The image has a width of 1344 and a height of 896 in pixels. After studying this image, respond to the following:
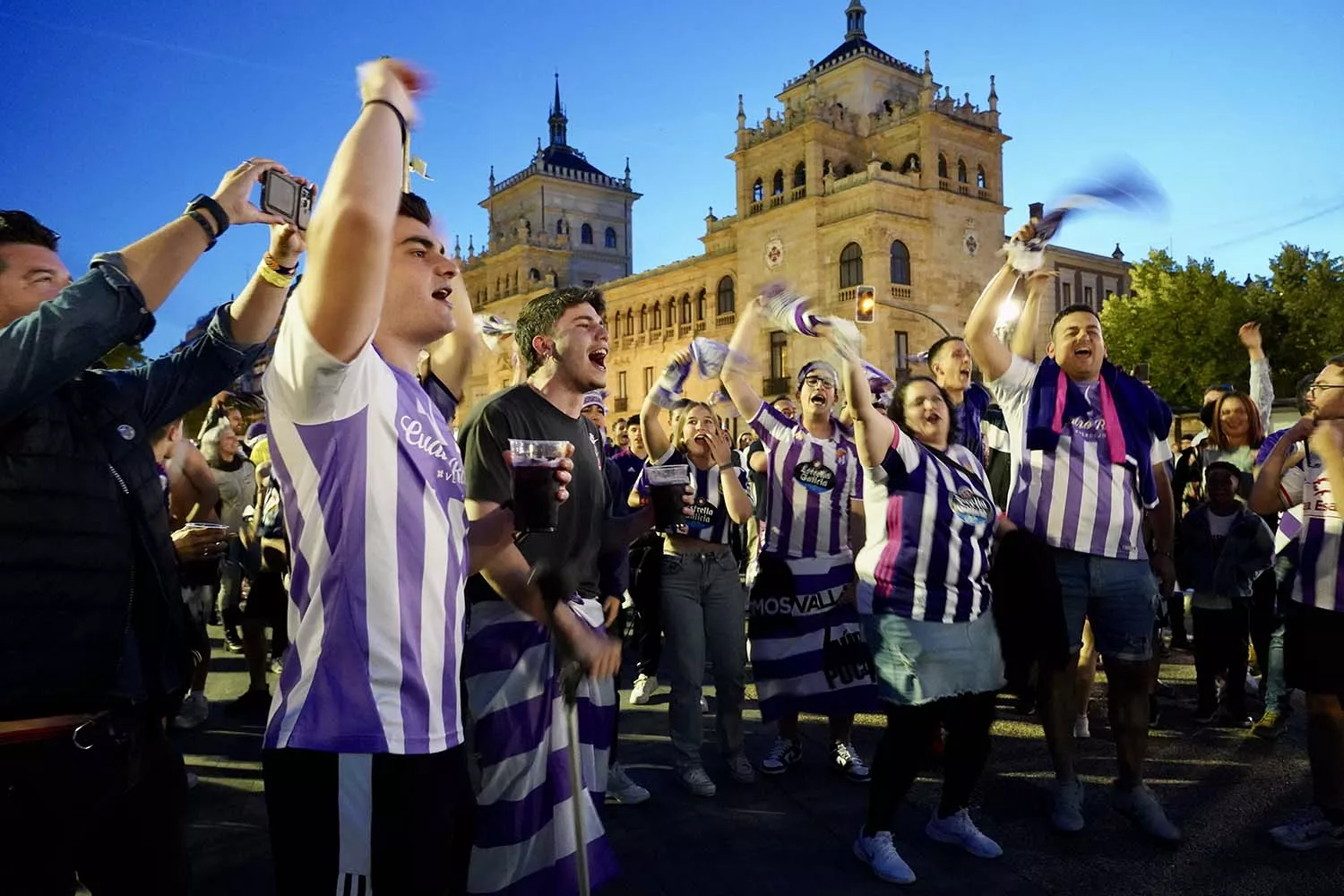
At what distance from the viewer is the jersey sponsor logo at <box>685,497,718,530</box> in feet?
17.5

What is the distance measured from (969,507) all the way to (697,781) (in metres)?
2.24

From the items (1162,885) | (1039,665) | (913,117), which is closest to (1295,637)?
(1039,665)

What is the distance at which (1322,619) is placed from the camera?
14.0ft

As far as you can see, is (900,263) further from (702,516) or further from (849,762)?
(849,762)

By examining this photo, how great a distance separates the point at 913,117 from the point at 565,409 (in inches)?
1511

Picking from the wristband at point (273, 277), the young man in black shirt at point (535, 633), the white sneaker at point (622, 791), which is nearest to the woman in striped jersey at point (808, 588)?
the white sneaker at point (622, 791)

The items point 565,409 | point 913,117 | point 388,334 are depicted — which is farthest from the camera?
point 913,117

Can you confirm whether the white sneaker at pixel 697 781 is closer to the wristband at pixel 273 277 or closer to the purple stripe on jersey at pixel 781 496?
the purple stripe on jersey at pixel 781 496

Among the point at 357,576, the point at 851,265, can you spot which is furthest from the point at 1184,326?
the point at 357,576

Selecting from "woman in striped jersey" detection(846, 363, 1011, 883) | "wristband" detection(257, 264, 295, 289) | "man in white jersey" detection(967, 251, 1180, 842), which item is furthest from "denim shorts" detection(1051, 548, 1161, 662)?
"wristband" detection(257, 264, 295, 289)

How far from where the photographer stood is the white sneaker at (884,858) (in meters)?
3.78

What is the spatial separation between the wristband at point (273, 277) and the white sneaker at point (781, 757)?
4.12 meters

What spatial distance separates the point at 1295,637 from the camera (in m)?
4.41

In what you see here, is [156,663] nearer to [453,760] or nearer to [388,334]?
[453,760]
